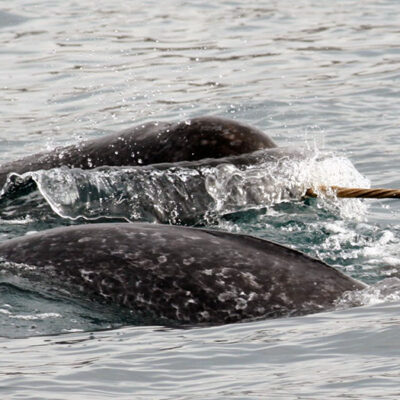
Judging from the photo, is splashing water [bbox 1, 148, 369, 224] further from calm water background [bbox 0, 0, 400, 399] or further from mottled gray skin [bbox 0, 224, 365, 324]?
mottled gray skin [bbox 0, 224, 365, 324]

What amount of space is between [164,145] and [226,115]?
13.4 feet

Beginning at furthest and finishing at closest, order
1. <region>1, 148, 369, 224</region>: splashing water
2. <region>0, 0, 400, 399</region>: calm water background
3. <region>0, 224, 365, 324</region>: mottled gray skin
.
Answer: <region>1, 148, 369, 224</region>: splashing water
<region>0, 224, 365, 324</region>: mottled gray skin
<region>0, 0, 400, 399</region>: calm water background

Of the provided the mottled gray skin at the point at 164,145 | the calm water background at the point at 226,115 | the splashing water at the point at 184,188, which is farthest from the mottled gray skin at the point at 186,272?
the mottled gray skin at the point at 164,145

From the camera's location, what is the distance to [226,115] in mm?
14625

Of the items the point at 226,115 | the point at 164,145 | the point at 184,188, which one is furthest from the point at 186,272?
the point at 226,115

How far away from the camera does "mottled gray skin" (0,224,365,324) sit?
747cm

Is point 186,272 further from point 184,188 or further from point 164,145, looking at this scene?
point 164,145

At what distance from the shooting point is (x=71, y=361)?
6805 mm

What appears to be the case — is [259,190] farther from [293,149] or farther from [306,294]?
[306,294]

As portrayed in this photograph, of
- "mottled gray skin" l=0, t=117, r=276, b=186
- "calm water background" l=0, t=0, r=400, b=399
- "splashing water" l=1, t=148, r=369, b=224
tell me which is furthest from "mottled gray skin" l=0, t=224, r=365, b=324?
"mottled gray skin" l=0, t=117, r=276, b=186

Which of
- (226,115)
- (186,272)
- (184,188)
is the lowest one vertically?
(226,115)

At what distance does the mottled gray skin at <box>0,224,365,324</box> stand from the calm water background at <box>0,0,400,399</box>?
16cm

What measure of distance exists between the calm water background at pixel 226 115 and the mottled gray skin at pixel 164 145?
66 centimetres

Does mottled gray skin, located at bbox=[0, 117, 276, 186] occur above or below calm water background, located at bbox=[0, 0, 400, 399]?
above
